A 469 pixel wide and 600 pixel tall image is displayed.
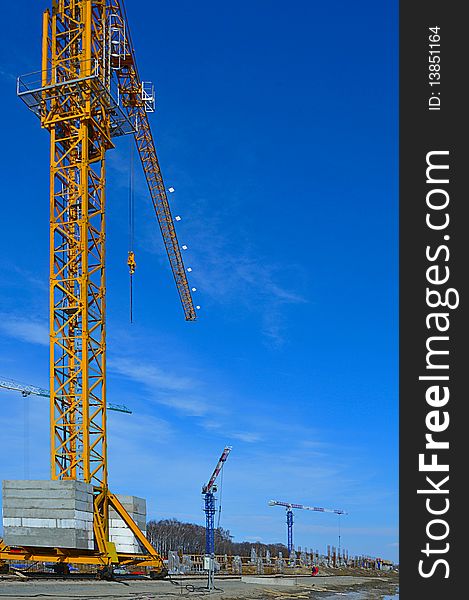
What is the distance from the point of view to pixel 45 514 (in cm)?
3209

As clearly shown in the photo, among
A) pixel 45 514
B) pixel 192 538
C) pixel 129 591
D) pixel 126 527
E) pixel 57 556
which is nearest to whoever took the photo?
pixel 129 591

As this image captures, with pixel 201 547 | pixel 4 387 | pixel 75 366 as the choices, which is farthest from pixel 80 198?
pixel 201 547

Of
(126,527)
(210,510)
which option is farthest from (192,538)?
(126,527)

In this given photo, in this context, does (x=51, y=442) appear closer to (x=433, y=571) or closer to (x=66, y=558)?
(x=66, y=558)

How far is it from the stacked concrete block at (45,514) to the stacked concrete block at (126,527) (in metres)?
4.29

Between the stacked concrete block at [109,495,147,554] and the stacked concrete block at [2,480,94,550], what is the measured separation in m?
4.29

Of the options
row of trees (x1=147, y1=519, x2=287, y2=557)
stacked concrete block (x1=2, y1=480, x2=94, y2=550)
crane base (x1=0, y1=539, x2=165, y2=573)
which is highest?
stacked concrete block (x1=2, y1=480, x2=94, y2=550)

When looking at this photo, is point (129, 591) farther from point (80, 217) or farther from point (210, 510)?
point (210, 510)

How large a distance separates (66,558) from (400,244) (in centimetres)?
2595

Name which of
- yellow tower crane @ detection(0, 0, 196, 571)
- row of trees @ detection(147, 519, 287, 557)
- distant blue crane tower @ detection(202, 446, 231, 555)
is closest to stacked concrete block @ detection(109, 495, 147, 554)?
yellow tower crane @ detection(0, 0, 196, 571)

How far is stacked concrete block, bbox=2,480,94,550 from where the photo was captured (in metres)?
31.9

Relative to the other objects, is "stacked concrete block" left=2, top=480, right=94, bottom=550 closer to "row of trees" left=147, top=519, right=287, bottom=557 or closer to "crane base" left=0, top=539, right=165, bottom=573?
"crane base" left=0, top=539, right=165, bottom=573

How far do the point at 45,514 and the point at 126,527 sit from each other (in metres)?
6.11

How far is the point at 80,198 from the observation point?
1505 inches
